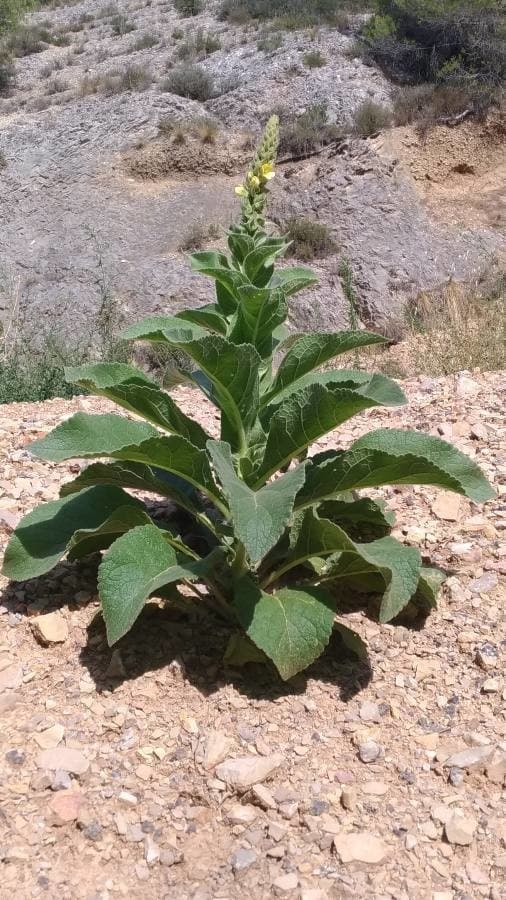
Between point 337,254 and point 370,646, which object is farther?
point 337,254

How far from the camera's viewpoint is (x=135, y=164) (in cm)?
1578

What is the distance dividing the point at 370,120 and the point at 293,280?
14.6 metres

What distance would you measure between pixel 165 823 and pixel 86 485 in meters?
1.11

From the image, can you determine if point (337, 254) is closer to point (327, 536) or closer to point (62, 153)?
point (62, 153)

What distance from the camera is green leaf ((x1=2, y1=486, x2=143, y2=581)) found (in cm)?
240

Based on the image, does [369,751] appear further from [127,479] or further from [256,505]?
[127,479]

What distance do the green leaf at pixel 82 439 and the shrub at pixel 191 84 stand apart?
16.8 meters

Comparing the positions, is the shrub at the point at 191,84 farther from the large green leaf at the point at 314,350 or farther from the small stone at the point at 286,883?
the small stone at the point at 286,883

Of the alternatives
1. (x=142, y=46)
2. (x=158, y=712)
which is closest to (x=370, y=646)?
(x=158, y=712)

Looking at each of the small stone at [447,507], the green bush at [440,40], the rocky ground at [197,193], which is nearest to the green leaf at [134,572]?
the small stone at [447,507]

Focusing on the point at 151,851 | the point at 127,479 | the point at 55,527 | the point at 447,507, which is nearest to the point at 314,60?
the point at 447,507

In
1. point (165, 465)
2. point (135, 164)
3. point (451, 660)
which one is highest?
point (165, 465)

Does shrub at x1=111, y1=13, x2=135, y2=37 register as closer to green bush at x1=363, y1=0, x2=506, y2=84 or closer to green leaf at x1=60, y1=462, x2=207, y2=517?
green bush at x1=363, y1=0, x2=506, y2=84

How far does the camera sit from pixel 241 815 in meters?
1.89
